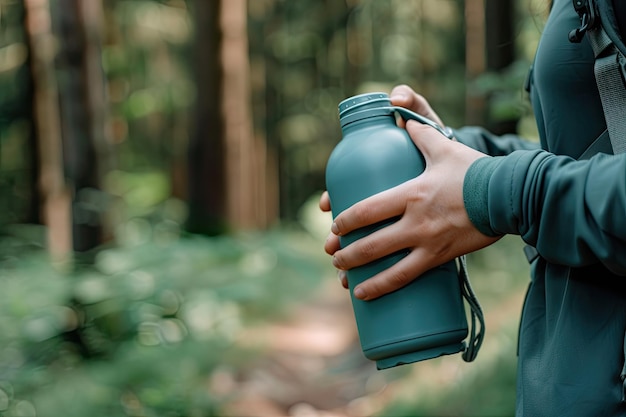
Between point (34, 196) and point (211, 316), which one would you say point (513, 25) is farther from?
point (34, 196)

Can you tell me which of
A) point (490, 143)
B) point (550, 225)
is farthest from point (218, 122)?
point (550, 225)

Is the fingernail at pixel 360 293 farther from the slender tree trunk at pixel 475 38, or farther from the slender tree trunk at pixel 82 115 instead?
the slender tree trunk at pixel 475 38

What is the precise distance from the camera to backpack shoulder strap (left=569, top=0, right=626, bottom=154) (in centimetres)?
150

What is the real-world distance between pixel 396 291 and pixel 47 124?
886cm

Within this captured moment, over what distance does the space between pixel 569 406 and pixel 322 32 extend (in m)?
21.8

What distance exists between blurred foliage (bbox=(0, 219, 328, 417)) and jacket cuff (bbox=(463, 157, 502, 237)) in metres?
3.37

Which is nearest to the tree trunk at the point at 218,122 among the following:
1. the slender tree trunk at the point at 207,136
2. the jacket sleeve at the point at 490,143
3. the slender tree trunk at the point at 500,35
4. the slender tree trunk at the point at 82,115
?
the slender tree trunk at the point at 207,136

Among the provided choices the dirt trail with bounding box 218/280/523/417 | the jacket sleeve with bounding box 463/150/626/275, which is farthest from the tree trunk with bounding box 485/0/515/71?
the jacket sleeve with bounding box 463/150/626/275

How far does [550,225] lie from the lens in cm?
147

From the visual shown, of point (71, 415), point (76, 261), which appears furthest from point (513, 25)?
point (71, 415)

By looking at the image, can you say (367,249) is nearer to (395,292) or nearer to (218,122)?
(395,292)

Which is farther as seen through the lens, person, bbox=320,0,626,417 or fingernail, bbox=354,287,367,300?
fingernail, bbox=354,287,367,300

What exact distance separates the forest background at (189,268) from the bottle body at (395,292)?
874mm

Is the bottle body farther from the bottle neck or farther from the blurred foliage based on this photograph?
the blurred foliage
